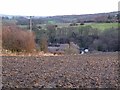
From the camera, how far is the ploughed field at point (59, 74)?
15.4 feet

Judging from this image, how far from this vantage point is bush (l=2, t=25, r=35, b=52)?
32.9ft

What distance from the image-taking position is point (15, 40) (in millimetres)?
10062

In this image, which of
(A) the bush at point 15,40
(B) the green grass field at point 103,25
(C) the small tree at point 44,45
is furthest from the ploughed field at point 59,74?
(C) the small tree at point 44,45

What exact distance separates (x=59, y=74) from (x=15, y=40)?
5048mm

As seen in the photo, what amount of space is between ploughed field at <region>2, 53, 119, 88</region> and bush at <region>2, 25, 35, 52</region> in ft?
11.6

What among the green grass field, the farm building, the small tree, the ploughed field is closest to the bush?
the small tree

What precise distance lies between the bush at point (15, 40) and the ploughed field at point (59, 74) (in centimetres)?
355

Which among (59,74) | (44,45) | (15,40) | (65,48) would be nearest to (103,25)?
(65,48)

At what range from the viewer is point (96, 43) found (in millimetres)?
10719

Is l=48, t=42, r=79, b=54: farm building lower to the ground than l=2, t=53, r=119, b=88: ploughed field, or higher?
lower

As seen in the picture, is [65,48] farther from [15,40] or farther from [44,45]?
[15,40]

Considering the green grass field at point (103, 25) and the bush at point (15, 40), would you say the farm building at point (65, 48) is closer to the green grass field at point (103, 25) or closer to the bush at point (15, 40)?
the bush at point (15, 40)

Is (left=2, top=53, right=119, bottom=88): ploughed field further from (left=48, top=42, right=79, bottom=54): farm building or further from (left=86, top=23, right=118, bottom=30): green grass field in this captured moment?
(left=48, top=42, right=79, bottom=54): farm building

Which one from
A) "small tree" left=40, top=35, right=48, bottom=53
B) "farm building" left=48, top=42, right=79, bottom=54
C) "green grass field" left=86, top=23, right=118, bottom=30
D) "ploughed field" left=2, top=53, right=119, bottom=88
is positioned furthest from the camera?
"small tree" left=40, top=35, right=48, bottom=53
